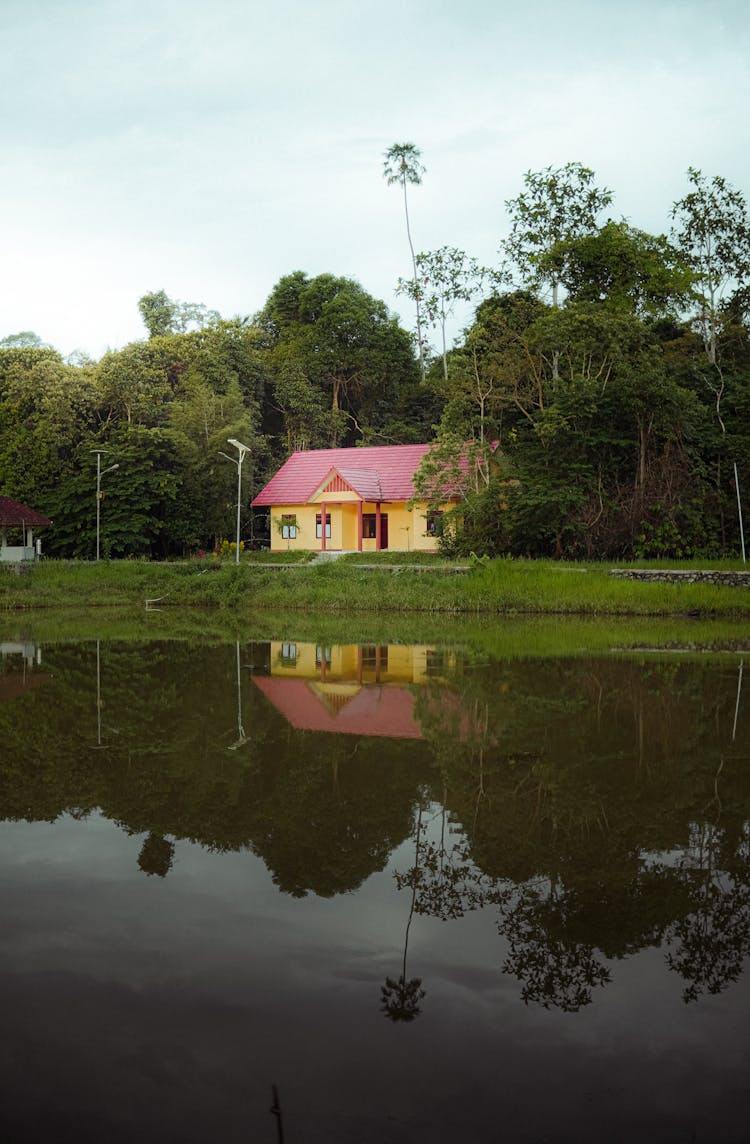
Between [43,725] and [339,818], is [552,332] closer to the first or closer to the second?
[43,725]

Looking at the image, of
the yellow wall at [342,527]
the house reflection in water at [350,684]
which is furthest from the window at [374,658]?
the yellow wall at [342,527]

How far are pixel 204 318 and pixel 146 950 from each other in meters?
60.0

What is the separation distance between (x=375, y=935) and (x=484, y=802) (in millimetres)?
2363

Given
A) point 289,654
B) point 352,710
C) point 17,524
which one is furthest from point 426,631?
point 17,524

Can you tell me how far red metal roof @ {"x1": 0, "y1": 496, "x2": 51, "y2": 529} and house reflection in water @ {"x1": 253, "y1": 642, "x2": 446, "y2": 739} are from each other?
20.0 metres

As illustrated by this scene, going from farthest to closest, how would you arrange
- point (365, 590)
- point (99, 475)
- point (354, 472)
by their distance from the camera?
point (354, 472), point (99, 475), point (365, 590)

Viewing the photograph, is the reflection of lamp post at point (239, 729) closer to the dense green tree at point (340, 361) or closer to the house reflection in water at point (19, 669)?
the house reflection in water at point (19, 669)

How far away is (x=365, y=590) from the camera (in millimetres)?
28000

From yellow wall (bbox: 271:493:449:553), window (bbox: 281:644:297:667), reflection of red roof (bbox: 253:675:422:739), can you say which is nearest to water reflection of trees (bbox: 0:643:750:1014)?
reflection of red roof (bbox: 253:675:422:739)

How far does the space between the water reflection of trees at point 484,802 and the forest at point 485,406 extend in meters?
19.8

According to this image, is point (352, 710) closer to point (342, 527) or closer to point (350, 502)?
point (350, 502)

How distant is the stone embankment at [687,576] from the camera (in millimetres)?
25047

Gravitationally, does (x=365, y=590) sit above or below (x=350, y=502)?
below

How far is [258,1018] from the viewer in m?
3.52
